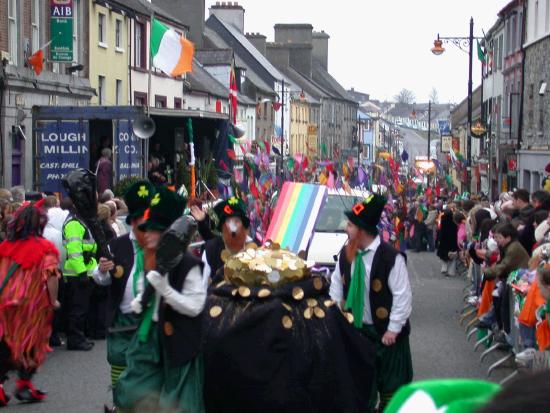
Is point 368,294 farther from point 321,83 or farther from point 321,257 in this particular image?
point 321,83

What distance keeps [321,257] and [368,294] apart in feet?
26.5

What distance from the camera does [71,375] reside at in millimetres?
10648

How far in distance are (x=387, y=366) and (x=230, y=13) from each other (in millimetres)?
65441

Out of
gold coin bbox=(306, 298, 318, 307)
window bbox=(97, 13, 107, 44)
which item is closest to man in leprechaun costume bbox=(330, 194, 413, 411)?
gold coin bbox=(306, 298, 318, 307)

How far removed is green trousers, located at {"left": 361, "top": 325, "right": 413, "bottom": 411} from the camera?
7363 millimetres

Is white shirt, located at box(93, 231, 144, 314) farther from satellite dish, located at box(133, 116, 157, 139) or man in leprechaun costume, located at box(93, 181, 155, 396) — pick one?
satellite dish, located at box(133, 116, 157, 139)

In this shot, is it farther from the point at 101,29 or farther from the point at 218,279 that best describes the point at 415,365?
the point at 101,29

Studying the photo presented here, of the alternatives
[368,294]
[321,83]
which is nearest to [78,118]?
[368,294]

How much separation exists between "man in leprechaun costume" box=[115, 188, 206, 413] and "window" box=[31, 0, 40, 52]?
21.9m

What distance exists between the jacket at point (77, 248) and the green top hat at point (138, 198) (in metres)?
4.99

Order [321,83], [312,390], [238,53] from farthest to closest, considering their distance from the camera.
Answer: [321,83] < [238,53] < [312,390]

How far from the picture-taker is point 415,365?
37.1 feet

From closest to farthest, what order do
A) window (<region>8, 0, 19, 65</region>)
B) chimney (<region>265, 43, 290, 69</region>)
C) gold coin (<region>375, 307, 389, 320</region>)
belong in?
1. gold coin (<region>375, 307, 389, 320</region>)
2. window (<region>8, 0, 19, 65</region>)
3. chimney (<region>265, 43, 290, 69</region>)

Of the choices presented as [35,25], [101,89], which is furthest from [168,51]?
[101,89]
